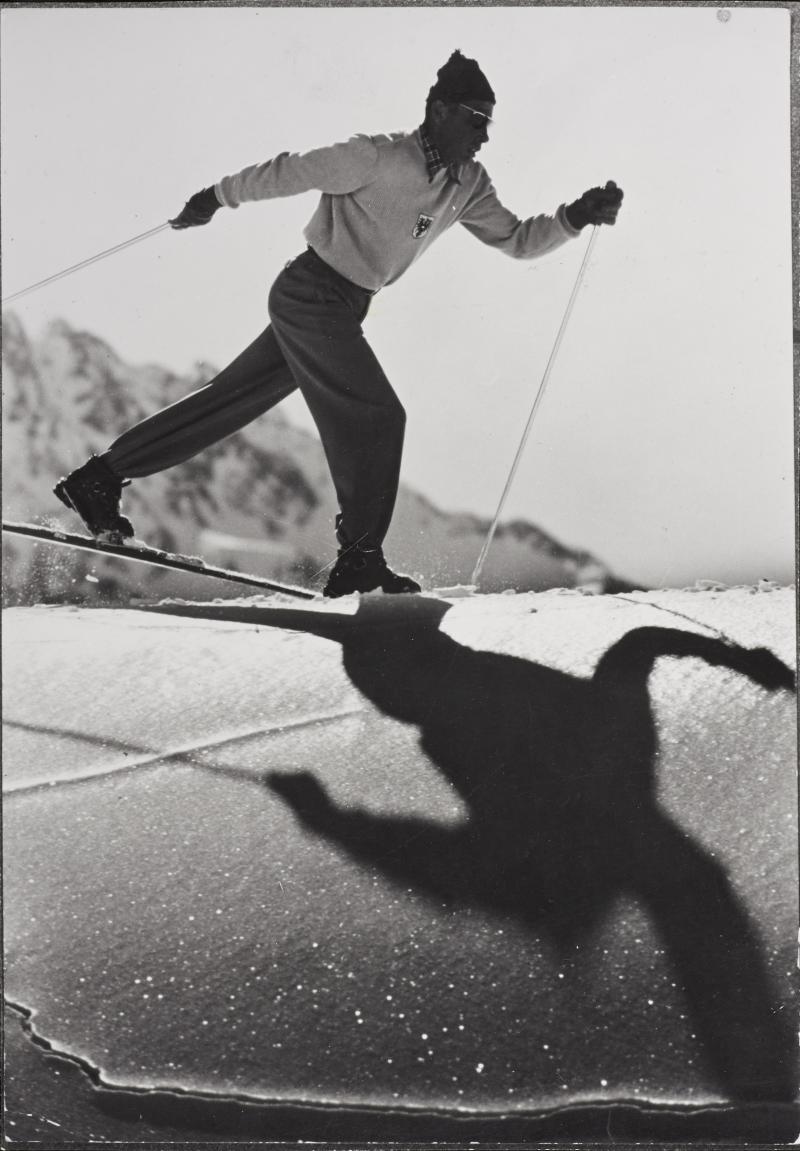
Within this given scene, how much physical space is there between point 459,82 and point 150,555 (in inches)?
19.3

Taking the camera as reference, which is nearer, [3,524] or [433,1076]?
[433,1076]

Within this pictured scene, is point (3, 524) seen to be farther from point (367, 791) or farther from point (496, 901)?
point (496, 901)

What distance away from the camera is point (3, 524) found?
0.96m

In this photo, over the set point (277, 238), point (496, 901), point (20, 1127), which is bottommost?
point (20, 1127)

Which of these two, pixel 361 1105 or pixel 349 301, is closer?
pixel 361 1105

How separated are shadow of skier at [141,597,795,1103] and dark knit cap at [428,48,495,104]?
1.43ft

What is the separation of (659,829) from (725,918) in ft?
0.28

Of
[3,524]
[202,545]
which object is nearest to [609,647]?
[202,545]

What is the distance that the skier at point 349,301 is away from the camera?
94cm

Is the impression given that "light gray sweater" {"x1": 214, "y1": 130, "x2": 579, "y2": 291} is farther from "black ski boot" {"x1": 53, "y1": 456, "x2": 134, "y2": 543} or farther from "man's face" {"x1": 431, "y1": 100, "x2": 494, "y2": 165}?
"black ski boot" {"x1": 53, "y1": 456, "x2": 134, "y2": 543}

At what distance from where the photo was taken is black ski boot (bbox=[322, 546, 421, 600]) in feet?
3.17

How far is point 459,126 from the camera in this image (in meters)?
0.94

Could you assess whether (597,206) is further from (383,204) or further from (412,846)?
(412,846)

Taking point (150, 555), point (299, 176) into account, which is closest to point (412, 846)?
point (150, 555)
